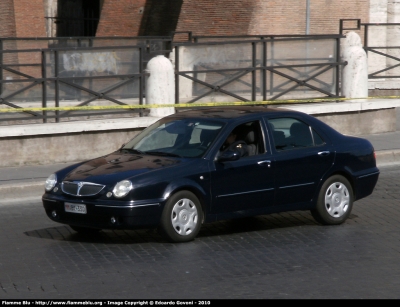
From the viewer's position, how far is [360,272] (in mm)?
8594

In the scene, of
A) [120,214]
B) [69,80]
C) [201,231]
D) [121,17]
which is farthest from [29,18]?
[120,214]

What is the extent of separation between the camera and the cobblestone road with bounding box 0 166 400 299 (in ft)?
25.9

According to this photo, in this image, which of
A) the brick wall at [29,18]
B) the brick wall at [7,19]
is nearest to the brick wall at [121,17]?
the brick wall at [29,18]

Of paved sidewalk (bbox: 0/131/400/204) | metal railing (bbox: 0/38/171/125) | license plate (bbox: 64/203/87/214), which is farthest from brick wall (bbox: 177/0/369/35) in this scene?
license plate (bbox: 64/203/87/214)

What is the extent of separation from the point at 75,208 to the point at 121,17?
83.7 feet

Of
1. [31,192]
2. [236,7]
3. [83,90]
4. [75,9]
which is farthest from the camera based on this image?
[75,9]

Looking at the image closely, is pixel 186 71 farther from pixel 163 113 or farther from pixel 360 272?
pixel 360 272

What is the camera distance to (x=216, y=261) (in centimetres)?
912

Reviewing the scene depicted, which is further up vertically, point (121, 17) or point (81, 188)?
point (121, 17)

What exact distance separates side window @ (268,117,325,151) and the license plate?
2489mm

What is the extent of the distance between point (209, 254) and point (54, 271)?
1687 mm

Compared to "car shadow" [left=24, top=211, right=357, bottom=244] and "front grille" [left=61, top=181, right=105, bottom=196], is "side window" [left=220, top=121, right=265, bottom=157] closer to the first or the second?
"car shadow" [left=24, top=211, right=357, bottom=244]

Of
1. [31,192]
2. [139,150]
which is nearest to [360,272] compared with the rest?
[139,150]

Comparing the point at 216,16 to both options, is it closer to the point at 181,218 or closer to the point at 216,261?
the point at 181,218
